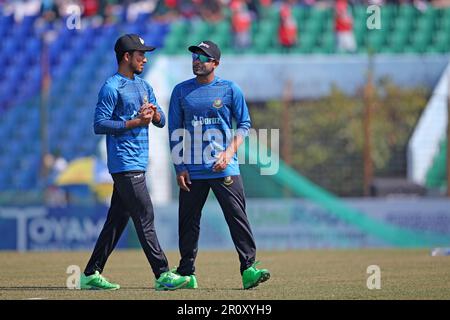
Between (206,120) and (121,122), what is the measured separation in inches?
31.4

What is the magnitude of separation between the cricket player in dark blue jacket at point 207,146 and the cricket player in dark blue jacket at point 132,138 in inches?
10.7

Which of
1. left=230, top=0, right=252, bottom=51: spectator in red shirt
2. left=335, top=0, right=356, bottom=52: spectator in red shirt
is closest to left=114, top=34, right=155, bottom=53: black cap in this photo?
left=335, top=0, right=356, bottom=52: spectator in red shirt

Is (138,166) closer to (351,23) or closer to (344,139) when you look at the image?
(344,139)

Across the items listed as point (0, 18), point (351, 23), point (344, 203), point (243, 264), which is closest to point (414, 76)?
point (351, 23)

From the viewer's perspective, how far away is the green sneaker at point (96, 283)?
422 inches

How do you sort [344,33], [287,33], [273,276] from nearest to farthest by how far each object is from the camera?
[273,276], [344,33], [287,33]

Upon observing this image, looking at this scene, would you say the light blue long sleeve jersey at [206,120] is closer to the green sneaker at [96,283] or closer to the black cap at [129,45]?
the black cap at [129,45]

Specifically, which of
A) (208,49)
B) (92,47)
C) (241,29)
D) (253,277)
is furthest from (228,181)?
(92,47)

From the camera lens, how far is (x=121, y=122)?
10.4 metres

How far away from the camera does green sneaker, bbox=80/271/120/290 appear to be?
10.7m

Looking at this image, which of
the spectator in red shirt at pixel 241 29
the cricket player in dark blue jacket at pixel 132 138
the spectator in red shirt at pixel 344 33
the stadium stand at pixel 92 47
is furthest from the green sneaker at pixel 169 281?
the spectator in red shirt at pixel 241 29

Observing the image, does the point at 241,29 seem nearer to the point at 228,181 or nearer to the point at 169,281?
the point at 228,181

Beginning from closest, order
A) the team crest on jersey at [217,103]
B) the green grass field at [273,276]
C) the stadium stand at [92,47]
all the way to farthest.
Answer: the green grass field at [273,276] < the team crest on jersey at [217,103] < the stadium stand at [92,47]

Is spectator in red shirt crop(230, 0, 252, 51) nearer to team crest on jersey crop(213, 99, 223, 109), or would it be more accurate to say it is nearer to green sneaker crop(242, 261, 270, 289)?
team crest on jersey crop(213, 99, 223, 109)
